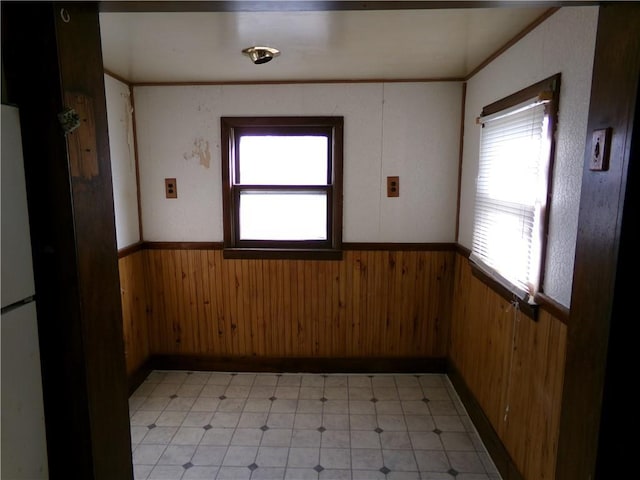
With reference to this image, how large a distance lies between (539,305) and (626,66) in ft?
4.04

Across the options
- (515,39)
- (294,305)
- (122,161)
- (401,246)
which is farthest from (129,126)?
(515,39)

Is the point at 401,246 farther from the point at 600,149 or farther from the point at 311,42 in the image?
the point at 600,149

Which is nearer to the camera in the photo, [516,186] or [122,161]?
[516,186]

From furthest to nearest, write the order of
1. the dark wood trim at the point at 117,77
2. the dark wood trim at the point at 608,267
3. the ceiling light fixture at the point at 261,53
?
the dark wood trim at the point at 117,77, the ceiling light fixture at the point at 261,53, the dark wood trim at the point at 608,267

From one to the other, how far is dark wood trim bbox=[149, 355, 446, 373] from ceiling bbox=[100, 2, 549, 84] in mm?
2275

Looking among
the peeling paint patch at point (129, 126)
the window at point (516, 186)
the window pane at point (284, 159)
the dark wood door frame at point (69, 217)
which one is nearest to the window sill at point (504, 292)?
the window at point (516, 186)

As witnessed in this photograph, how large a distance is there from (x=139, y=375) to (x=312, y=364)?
1.40m

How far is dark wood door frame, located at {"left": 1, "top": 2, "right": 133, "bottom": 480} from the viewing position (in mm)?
837

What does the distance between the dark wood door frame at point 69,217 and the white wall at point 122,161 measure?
2044 mm

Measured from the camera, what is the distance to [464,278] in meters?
3.00

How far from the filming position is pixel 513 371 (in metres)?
2.16

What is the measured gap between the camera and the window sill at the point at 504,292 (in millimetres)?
1906

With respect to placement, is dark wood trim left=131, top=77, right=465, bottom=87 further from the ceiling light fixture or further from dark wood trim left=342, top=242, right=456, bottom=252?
dark wood trim left=342, top=242, right=456, bottom=252

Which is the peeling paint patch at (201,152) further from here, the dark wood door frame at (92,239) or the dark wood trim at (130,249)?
the dark wood door frame at (92,239)
